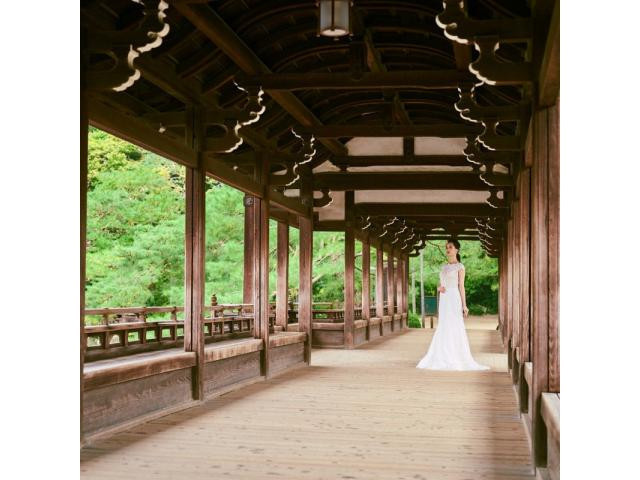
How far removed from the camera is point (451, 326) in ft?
36.1

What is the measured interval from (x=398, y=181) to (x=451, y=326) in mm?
3152

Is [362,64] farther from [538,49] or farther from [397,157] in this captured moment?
[397,157]

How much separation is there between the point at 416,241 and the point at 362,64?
690 inches

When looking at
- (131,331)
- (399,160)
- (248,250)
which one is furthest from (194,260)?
(399,160)

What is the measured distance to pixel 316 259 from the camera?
25.2 m

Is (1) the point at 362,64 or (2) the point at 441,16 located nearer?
(2) the point at 441,16

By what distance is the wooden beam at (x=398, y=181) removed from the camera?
512 inches

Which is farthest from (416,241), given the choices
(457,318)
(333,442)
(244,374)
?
(333,442)

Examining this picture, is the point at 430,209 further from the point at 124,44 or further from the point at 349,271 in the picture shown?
the point at 124,44

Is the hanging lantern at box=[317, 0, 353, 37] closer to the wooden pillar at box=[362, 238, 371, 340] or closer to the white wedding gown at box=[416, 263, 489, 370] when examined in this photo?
the white wedding gown at box=[416, 263, 489, 370]

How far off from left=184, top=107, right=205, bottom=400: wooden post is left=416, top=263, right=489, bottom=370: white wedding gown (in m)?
4.40

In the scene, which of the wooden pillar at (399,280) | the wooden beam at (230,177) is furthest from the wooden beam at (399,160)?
the wooden pillar at (399,280)

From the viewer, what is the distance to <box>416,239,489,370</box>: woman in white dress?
35.9 feet

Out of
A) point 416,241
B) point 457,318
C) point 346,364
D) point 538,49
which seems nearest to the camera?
point 538,49
